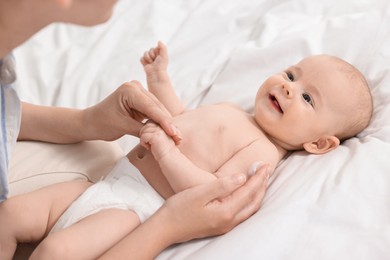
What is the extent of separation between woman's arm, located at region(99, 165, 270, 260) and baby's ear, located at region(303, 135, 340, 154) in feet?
0.75

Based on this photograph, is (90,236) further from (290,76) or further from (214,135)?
(290,76)

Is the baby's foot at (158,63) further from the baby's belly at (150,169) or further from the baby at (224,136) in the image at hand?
the baby's belly at (150,169)

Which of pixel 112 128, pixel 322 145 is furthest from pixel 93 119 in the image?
pixel 322 145

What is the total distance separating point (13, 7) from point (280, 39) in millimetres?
927

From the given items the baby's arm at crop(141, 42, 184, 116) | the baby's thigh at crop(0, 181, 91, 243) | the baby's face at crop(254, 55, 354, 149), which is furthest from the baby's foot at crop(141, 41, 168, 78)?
the baby's thigh at crop(0, 181, 91, 243)

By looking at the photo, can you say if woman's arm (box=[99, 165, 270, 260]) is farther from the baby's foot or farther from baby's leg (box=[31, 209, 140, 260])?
the baby's foot

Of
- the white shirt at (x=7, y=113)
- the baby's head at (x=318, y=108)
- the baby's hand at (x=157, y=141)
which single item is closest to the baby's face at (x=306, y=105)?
the baby's head at (x=318, y=108)

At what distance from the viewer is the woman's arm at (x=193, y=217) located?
3.19 ft

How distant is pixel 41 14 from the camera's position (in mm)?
712

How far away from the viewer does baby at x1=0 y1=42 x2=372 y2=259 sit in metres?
1.08

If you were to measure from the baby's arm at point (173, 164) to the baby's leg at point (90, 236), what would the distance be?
0.35 feet

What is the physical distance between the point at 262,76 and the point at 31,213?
2.26 feet

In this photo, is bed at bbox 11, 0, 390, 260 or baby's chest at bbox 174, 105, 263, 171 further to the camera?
baby's chest at bbox 174, 105, 263, 171

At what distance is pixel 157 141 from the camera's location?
108cm
